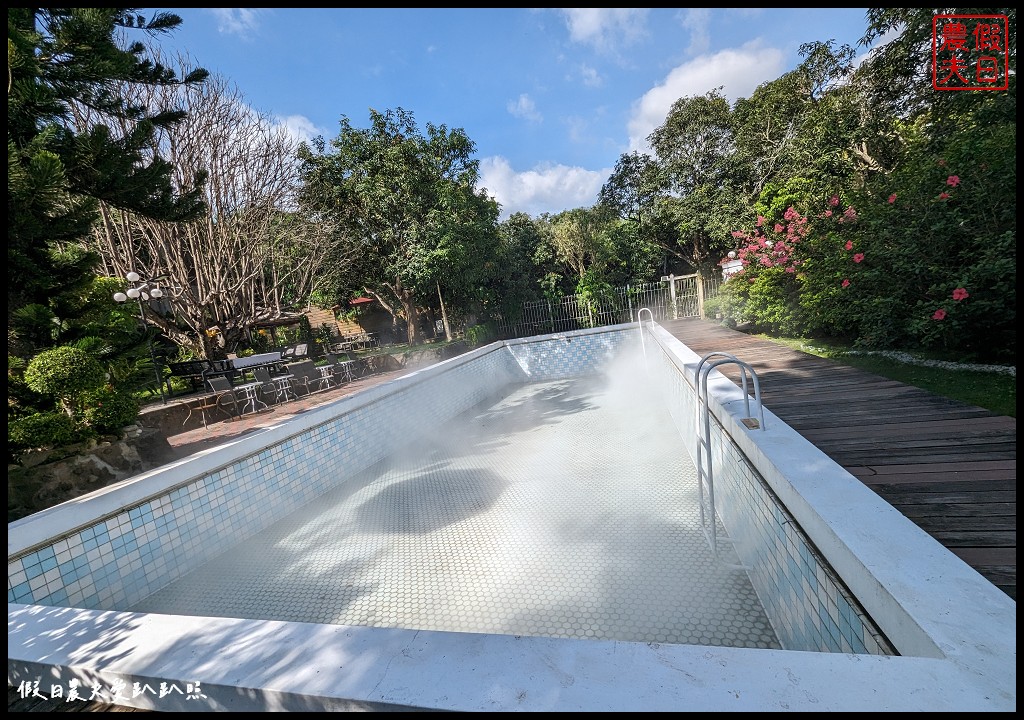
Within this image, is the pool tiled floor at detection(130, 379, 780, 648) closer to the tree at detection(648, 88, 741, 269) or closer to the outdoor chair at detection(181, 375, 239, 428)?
the outdoor chair at detection(181, 375, 239, 428)

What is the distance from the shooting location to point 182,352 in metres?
13.1

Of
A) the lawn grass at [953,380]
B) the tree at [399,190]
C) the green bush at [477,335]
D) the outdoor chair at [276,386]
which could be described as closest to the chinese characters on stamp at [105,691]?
the lawn grass at [953,380]

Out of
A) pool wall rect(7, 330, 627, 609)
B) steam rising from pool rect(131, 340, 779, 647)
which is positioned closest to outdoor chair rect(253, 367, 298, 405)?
pool wall rect(7, 330, 627, 609)

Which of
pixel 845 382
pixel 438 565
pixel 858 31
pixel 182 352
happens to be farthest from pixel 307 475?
pixel 182 352

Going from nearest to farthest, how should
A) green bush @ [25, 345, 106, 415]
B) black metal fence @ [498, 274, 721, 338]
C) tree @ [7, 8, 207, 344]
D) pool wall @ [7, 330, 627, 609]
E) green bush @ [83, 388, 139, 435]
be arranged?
pool wall @ [7, 330, 627, 609], tree @ [7, 8, 207, 344], green bush @ [25, 345, 106, 415], green bush @ [83, 388, 139, 435], black metal fence @ [498, 274, 721, 338]

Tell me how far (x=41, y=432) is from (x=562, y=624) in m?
5.40

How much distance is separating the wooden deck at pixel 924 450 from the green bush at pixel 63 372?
646 centimetres

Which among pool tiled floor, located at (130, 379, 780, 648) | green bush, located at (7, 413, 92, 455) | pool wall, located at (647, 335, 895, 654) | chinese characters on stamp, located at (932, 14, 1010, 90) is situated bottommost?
pool tiled floor, located at (130, 379, 780, 648)

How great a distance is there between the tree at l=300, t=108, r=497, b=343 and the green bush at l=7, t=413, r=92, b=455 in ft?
30.1

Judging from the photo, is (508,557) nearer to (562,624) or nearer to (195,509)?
(562,624)

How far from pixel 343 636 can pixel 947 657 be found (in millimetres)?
1684

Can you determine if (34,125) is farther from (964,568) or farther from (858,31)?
(858,31)

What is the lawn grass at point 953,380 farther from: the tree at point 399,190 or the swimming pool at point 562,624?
the tree at point 399,190

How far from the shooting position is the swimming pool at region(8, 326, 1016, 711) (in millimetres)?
1044
